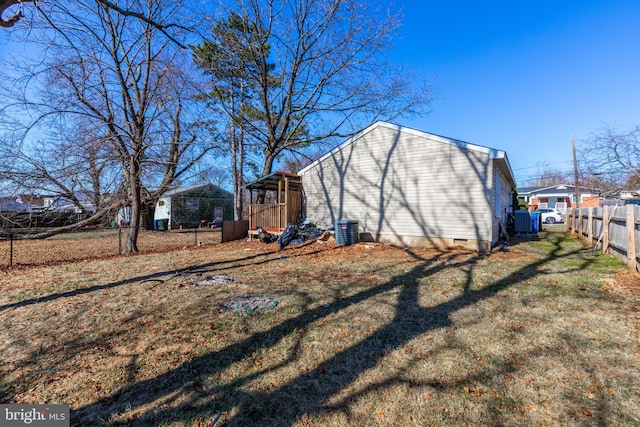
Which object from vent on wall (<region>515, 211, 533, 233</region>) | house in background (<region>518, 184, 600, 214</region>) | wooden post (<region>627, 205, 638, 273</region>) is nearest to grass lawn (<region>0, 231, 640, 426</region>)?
wooden post (<region>627, 205, 638, 273</region>)

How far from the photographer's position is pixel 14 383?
2.76 meters

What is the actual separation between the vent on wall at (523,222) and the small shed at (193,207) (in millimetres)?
20336

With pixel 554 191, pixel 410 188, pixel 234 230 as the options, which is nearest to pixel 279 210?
pixel 234 230

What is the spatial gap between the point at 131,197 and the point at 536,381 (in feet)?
37.8

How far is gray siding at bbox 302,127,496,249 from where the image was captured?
9156 millimetres

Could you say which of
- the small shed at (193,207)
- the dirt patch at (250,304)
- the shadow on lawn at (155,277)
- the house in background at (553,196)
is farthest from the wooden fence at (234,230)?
the house in background at (553,196)

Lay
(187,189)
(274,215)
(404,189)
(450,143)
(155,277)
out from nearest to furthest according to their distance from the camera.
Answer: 1. (155,277)
2. (450,143)
3. (404,189)
4. (274,215)
5. (187,189)

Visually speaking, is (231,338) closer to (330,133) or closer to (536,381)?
(536,381)

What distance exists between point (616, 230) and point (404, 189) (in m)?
5.61

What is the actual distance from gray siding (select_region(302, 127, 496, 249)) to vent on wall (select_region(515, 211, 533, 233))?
606 centimetres

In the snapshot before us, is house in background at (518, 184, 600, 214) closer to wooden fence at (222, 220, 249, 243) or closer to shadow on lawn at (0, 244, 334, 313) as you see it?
wooden fence at (222, 220, 249, 243)

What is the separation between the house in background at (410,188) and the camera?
9.12 metres

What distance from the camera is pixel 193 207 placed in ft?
81.2

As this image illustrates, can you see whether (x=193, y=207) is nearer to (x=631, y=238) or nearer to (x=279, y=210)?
(x=279, y=210)
